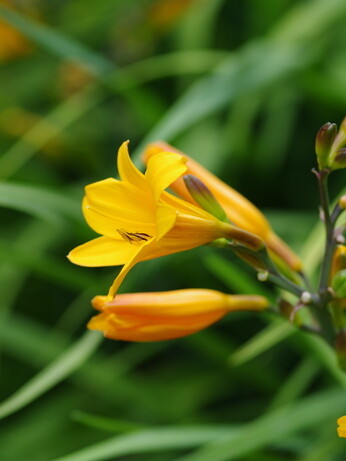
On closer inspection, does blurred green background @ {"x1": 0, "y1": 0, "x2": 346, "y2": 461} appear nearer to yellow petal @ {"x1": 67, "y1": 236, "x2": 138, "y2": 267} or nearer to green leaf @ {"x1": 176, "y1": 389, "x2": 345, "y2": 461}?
green leaf @ {"x1": 176, "y1": 389, "x2": 345, "y2": 461}

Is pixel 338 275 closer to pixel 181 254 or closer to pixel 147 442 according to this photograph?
pixel 147 442

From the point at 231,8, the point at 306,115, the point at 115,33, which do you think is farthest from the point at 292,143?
the point at 115,33

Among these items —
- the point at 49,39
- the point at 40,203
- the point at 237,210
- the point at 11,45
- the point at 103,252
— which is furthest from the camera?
the point at 11,45

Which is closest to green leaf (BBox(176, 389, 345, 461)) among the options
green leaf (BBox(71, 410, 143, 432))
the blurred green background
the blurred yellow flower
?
the blurred green background

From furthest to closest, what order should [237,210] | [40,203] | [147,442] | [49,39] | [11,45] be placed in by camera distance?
[11,45]
[49,39]
[40,203]
[147,442]
[237,210]

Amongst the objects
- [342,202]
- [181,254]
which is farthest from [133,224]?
[181,254]

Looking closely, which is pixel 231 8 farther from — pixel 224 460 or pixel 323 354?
pixel 224 460

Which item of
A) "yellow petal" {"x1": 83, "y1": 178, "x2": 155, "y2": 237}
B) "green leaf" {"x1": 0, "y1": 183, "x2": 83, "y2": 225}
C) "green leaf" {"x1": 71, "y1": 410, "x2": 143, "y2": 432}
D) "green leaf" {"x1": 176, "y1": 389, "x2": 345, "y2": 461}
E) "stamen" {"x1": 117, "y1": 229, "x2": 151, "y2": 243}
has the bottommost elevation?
"green leaf" {"x1": 176, "y1": 389, "x2": 345, "y2": 461}
